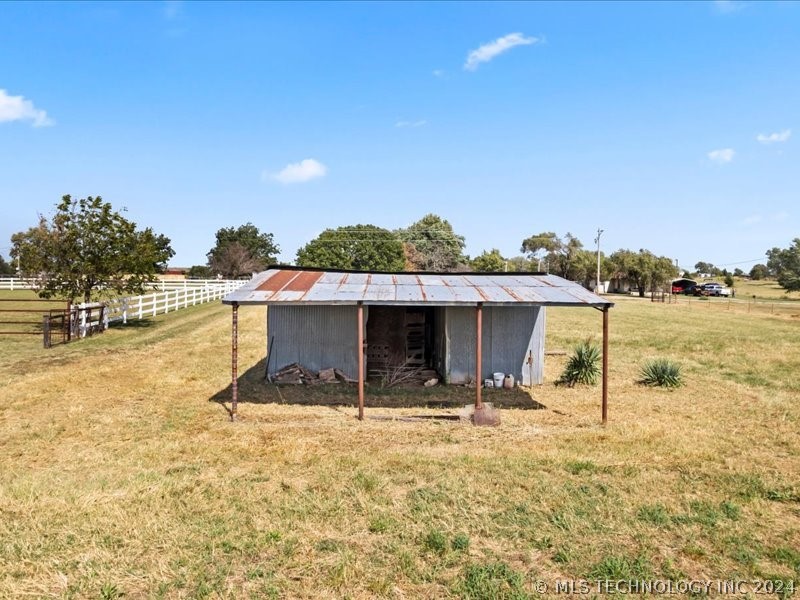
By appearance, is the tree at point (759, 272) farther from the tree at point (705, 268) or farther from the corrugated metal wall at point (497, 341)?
the corrugated metal wall at point (497, 341)

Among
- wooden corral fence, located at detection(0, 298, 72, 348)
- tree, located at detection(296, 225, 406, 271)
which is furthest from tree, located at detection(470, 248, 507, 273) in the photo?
wooden corral fence, located at detection(0, 298, 72, 348)

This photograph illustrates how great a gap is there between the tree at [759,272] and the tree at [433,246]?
80321 mm

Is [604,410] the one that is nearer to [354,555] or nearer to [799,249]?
[354,555]

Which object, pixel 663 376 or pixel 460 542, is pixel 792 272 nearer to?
pixel 663 376

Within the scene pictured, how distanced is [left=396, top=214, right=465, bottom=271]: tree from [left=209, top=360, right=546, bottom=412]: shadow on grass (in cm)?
7255

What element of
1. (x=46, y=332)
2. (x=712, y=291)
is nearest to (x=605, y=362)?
(x=46, y=332)

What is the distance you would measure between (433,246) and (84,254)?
230 feet

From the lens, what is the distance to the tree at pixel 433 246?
3438 inches

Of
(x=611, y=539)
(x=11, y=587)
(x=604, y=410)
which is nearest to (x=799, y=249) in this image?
(x=604, y=410)

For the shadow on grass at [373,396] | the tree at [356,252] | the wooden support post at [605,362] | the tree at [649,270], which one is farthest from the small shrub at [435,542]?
the tree at [356,252]

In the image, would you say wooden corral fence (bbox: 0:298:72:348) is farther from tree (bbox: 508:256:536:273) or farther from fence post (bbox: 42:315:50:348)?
tree (bbox: 508:256:536:273)

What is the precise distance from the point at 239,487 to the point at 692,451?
7.18 metres

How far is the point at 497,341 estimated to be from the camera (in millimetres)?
14047

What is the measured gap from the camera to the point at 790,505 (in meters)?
6.41
